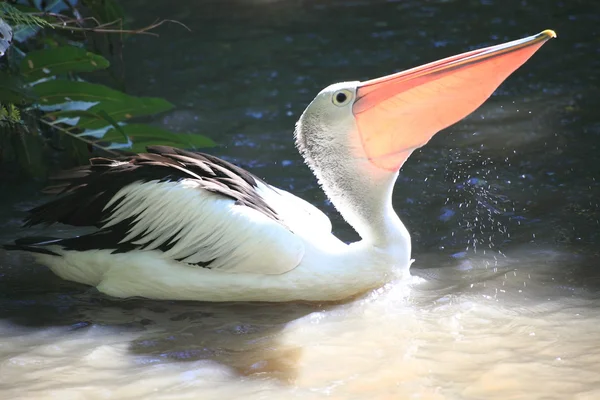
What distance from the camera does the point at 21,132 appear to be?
4258 millimetres

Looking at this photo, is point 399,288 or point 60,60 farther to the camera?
point 60,60

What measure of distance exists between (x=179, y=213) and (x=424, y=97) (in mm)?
1014

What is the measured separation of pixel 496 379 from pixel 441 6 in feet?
17.6

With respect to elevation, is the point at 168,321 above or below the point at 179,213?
below

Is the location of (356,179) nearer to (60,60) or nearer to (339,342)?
(339,342)

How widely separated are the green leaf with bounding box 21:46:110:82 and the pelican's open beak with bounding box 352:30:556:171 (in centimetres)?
135

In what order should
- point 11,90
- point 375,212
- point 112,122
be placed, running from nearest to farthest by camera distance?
point 375,212 → point 11,90 → point 112,122

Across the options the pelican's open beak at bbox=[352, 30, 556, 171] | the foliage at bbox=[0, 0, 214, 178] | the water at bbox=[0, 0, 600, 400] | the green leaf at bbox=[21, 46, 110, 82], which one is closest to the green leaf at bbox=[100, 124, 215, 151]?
the foliage at bbox=[0, 0, 214, 178]

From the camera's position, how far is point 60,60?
13.8 ft

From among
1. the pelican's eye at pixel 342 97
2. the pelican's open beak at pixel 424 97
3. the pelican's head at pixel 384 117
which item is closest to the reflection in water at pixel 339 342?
the pelican's head at pixel 384 117

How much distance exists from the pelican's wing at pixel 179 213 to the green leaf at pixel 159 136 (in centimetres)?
72

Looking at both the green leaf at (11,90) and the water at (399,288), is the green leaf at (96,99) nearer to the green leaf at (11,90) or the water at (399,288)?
A: the green leaf at (11,90)

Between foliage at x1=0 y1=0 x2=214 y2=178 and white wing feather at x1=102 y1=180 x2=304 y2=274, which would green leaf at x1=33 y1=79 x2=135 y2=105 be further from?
white wing feather at x1=102 y1=180 x2=304 y2=274

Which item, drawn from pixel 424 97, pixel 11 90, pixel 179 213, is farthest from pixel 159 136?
pixel 424 97
